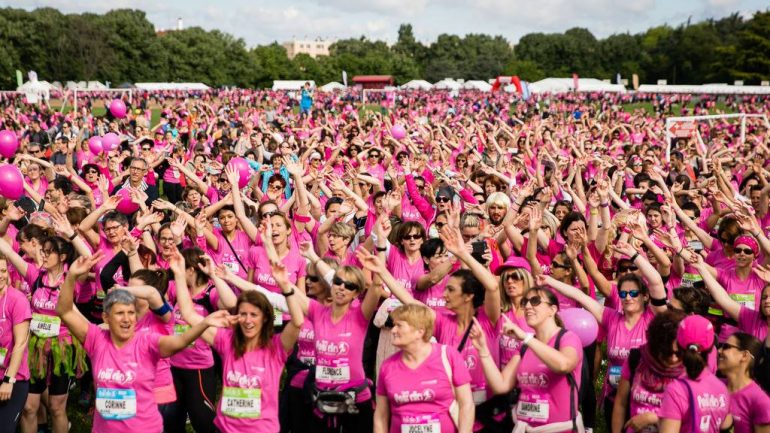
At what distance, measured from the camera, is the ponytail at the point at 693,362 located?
14.2 ft

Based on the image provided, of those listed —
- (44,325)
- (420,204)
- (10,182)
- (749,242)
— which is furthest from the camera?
(420,204)

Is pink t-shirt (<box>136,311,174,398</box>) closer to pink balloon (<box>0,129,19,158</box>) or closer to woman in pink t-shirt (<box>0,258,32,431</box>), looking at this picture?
woman in pink t-shirt (<box>0,258,32,431</box>)

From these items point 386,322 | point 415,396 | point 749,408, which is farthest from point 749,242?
point 415,396

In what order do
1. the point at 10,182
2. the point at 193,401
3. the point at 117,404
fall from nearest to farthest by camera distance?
the point at 117,404 < the point at 193,401 < the point at 10,182

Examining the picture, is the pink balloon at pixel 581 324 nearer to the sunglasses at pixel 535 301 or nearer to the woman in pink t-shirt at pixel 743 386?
the sunglasses at pixel 535 301

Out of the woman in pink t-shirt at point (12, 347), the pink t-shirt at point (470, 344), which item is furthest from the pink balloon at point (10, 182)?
the pink t-shirt at point (470, 344)

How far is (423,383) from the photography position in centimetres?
448

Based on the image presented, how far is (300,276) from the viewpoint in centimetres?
685

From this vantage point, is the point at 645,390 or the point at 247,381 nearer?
the point at 247,381

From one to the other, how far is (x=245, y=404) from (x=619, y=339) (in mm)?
2548

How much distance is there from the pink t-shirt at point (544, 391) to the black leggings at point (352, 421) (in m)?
1.14

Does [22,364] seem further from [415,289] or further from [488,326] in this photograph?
[488,326]

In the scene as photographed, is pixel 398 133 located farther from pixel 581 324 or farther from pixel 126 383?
→ pixel 126 383

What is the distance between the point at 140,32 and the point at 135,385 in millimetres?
102372
